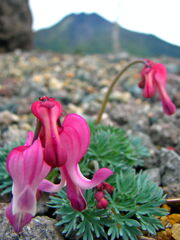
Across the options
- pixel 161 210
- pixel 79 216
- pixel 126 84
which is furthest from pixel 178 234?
pixel 126 84

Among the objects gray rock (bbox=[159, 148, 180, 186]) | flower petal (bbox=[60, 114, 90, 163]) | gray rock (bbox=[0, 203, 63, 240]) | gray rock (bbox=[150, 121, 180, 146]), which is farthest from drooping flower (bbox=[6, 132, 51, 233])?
gray rock (bbox=[150, 121, 180, 146])

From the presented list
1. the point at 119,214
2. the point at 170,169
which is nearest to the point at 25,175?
the point at 119,214

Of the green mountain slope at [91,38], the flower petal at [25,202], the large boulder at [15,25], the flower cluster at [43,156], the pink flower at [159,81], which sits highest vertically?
the pink flower at [159,81]

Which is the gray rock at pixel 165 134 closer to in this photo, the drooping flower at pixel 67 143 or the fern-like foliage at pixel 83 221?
the fern-like foliage at pixel 83 221

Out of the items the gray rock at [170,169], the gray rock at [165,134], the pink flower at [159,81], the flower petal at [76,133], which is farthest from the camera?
the gray rock at [165,134]

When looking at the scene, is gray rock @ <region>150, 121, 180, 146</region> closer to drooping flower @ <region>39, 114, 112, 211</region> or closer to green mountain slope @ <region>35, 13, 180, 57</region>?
drooping flower @ <region>39, 114, 112, 211</region>

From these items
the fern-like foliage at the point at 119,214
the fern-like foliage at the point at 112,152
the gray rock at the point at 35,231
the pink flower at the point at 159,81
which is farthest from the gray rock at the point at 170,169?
the gray rock at the point at 35,231

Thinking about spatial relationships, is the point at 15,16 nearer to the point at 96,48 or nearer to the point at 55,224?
the point at 55,224

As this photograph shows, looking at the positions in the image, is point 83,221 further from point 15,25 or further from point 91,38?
point 91,38
